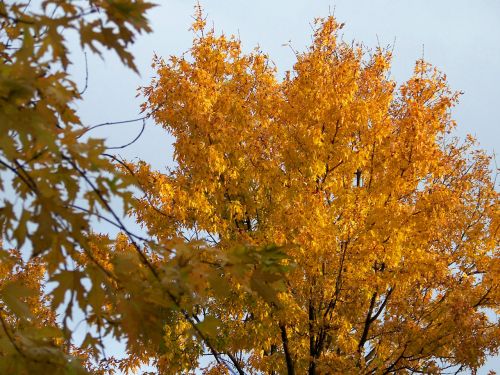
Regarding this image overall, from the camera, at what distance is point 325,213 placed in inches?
320

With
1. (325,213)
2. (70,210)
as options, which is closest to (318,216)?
(325,213)

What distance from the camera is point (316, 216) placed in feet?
25.7

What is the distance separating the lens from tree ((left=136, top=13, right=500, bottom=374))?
816 cm

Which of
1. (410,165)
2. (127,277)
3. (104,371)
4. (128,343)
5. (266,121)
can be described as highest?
(266,121)

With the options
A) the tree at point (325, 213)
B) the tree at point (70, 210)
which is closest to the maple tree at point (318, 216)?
the tree at point (325, 213)

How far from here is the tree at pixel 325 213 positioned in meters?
8.16

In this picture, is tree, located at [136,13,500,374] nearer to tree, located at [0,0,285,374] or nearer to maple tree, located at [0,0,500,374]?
maple tree, located at [0,0,500,374]

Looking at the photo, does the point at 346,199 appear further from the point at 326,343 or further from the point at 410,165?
the point at 326,343

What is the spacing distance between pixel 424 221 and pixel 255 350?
3.46 meters

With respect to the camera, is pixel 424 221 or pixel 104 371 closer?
pixel 424 221

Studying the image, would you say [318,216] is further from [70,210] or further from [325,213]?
[70,210]

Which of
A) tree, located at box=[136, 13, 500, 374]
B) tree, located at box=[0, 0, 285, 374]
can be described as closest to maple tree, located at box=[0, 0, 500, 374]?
tree, located at box=[136, 13, 500, 374]

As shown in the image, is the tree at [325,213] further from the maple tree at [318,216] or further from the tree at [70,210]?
the tree at [70,210]

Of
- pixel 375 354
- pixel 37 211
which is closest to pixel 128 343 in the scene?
pixel 37 211
